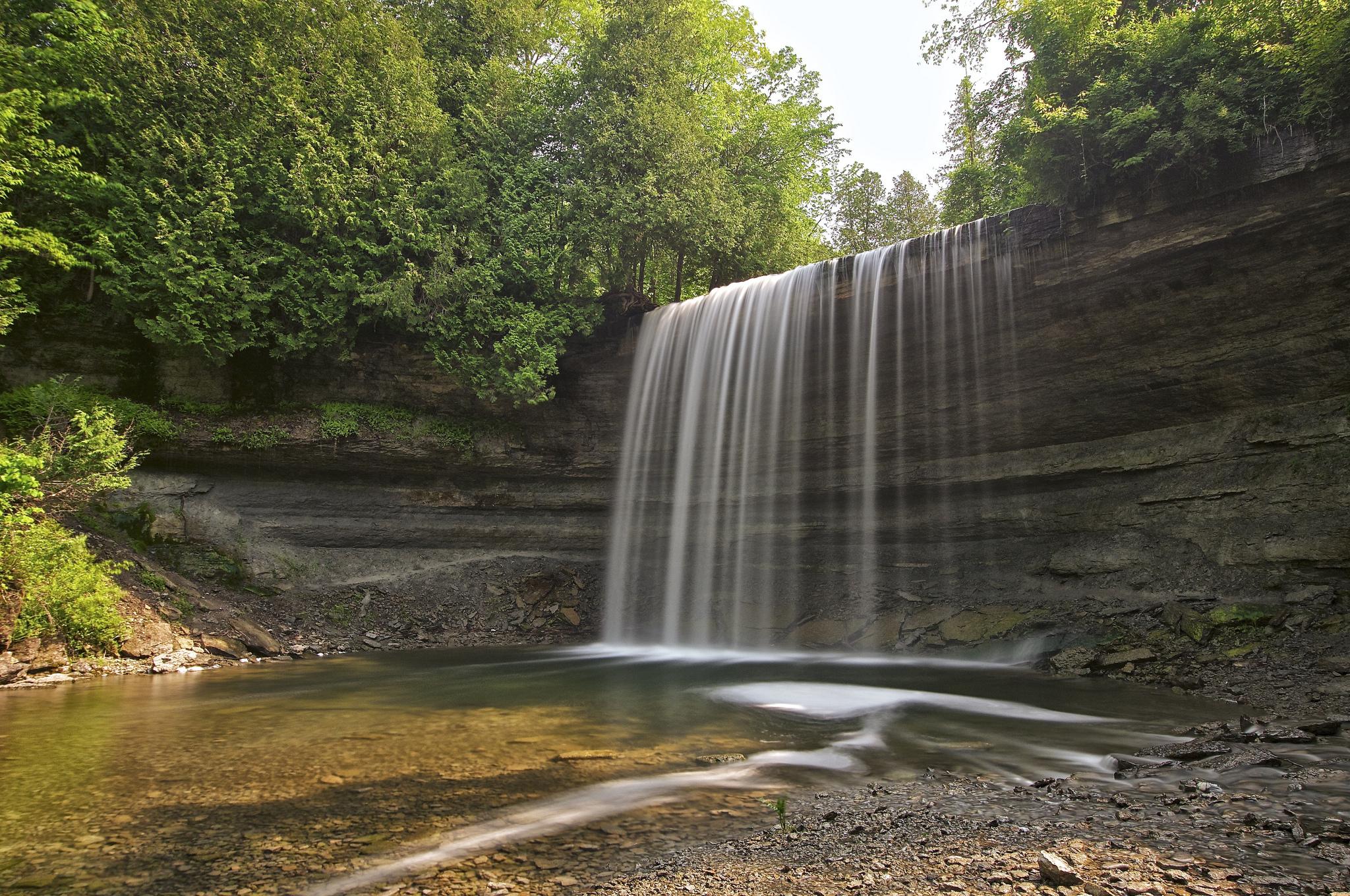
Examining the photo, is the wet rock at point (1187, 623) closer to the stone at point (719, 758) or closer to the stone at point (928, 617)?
the stone at point (928, 617)

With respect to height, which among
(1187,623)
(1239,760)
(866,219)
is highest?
(866,219)

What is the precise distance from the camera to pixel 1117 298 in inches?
479

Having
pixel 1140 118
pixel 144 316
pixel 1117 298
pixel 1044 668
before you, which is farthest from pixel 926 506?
pixel 144 316

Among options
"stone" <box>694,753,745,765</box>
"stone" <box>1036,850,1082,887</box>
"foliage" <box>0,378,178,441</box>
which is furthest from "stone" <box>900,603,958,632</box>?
"foliage" <box>0,378,178,441</box>

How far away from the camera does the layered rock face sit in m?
10.9

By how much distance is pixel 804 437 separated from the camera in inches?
629

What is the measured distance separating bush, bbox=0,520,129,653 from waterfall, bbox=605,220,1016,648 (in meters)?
10.8

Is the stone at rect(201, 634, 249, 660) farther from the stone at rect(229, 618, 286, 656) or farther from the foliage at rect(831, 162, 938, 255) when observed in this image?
the foliage at rect(831, 162, 938, 255)

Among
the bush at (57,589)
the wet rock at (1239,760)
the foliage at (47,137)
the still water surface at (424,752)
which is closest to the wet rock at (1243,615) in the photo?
the still water surface at (424,752)

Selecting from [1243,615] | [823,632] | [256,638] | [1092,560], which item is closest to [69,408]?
[256,638]

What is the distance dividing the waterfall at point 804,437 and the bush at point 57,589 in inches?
424

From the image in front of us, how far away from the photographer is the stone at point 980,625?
44.2 feet

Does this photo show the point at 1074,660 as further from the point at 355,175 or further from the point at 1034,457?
the point at 355,175

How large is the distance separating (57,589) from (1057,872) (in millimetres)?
13558
